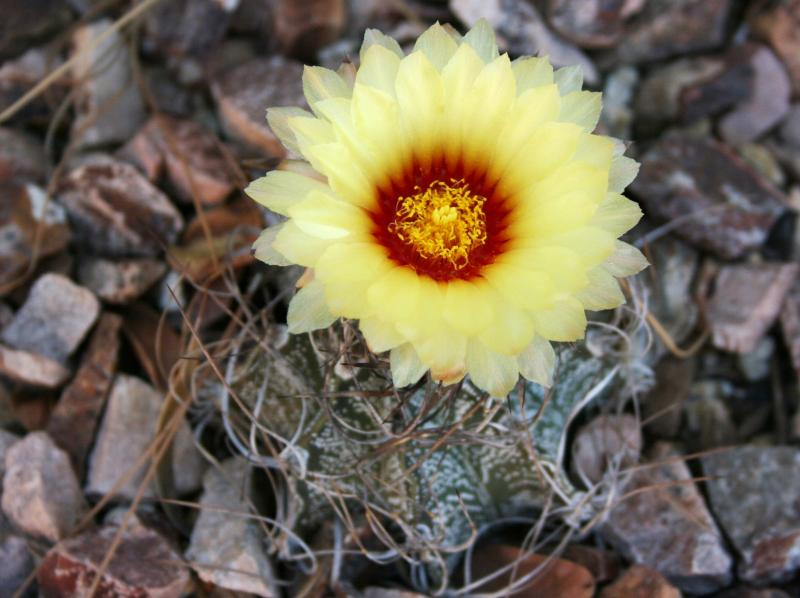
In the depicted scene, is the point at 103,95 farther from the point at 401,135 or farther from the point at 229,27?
the point at 401,135

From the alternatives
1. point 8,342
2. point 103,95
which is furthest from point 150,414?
point 103,95

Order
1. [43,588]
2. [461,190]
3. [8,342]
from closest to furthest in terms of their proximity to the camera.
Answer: [461,190] → [43,588] → [8,342]

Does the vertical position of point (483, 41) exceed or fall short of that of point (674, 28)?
it exceeds it

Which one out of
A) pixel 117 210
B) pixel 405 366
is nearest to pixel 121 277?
pixel 117 210

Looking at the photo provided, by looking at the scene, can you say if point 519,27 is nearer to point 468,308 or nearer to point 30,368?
point 468,308

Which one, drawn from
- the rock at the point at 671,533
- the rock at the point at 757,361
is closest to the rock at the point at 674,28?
the rock at the point at 757,361

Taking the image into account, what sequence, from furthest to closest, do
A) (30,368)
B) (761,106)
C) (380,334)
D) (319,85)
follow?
(761,106) → (30,368) → (319,85) → (380,334)

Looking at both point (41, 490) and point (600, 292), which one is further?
point (41, 490)
